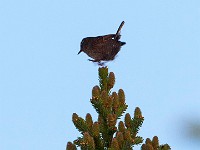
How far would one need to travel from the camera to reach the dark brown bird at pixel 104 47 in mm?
5450

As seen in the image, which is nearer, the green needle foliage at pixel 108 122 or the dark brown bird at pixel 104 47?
the green needle foliage at pixel 108 122

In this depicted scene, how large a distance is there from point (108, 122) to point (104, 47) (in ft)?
4.42

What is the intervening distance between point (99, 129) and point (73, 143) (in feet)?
1.40

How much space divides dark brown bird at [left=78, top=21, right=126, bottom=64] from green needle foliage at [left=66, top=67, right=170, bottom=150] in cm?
43

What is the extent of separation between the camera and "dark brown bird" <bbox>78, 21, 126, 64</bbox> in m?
5.45

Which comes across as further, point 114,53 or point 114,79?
point 114,53

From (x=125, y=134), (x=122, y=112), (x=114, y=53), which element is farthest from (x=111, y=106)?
(x=114, y=53)

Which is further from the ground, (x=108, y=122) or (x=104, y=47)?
(x=104, y=47)

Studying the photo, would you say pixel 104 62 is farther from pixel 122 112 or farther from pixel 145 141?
pixel 145 141

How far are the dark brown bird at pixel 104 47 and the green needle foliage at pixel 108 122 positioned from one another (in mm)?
429

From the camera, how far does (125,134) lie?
14.3ft

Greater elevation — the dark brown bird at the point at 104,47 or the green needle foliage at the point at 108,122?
the dark brown bird at the point at 104,47

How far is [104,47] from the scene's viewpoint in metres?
5.47

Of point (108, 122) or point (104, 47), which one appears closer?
point (108, 122)
